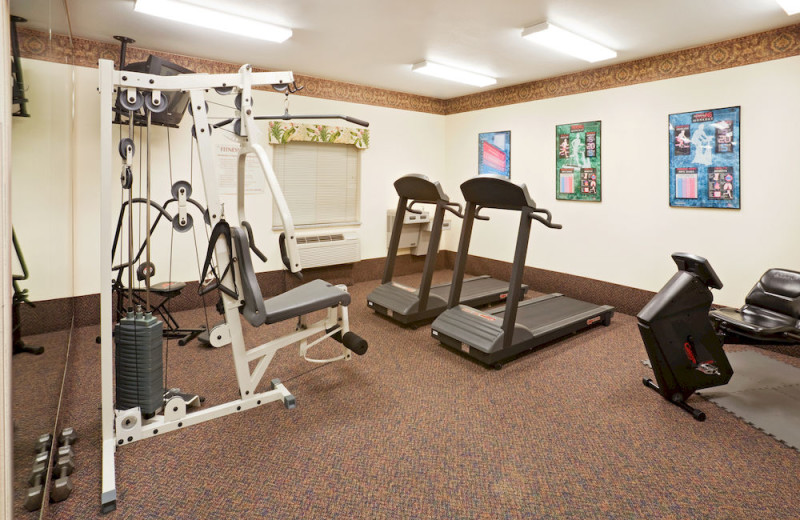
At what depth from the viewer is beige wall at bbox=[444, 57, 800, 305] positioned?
368 centimetres

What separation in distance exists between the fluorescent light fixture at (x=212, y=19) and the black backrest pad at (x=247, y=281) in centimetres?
190

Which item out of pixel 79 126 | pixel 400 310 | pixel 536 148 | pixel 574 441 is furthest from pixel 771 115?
pixel 79 126

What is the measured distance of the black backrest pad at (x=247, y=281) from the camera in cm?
246

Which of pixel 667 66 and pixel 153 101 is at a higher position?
pixel 667 66

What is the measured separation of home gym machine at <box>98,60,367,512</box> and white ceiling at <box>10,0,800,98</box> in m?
0.81

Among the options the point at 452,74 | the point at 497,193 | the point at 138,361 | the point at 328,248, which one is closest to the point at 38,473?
→ the point at 138,361

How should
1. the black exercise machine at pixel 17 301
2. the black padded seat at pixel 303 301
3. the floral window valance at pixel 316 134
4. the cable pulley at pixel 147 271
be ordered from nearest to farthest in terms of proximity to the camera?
the black exercise machine at pixel 17 301 < the cable pulley at pixel 147 271 < the black padded seat at pixel 303 301 < the floral window valance at pixel 316 134

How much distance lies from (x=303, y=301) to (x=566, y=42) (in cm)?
324

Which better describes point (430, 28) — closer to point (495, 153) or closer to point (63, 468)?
point (495, 153)

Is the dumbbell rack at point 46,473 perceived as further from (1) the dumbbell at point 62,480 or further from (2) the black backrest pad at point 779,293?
(2) the black backrest pad at point 779,293

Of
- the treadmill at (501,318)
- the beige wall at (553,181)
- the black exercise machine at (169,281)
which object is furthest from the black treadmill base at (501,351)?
the black exercise machine at (169,281)

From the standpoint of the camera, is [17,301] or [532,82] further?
[532,82]

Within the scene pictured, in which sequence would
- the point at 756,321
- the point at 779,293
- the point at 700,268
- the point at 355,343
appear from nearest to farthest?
the point at 700,268 < the point at 355,343 < the point at 756,321 < the point at 779,293

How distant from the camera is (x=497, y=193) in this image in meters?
3.58
